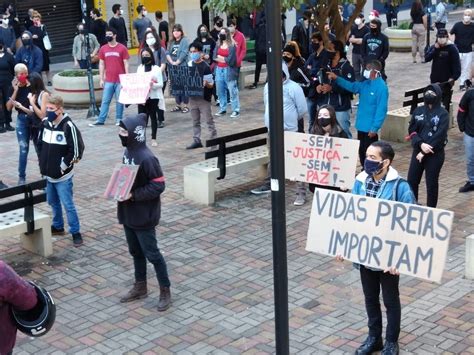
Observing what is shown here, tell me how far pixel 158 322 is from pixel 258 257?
1771 mm

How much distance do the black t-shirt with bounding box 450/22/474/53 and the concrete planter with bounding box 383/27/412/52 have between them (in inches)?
273

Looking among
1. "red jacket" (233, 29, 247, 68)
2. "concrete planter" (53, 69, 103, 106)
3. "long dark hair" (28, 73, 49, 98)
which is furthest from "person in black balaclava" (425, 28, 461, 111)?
"concrete planter" (53, 69, 103, 106)

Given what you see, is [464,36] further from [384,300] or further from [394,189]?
[384,300]

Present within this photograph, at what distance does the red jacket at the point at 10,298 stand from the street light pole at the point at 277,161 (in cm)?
154

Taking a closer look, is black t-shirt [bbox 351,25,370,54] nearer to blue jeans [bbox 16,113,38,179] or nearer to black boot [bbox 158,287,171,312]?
blue jeans [bbox 16,113,38,179]

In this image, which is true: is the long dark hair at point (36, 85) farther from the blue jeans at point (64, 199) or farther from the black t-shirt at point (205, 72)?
the black t-shirt at point (205, 72)

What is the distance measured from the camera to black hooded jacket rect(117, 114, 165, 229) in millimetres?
7406

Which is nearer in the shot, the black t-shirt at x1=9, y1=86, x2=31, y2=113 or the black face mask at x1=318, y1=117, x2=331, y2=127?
the black face mask at x1=318, y1=117, x2=331, y2=127

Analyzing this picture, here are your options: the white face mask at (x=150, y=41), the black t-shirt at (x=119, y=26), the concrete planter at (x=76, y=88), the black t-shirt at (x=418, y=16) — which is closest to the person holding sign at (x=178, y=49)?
the white face mask at (x=150, y=41)

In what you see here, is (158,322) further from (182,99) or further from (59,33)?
(59,33)

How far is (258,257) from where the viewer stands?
28.9ft

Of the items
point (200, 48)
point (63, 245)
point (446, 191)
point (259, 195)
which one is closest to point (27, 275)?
point (63, 245)

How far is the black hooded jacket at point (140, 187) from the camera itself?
7406 mm

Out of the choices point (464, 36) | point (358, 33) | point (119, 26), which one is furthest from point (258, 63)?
point (464, 36)
